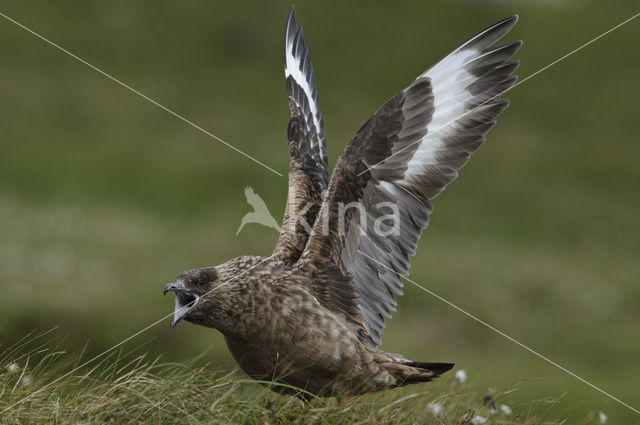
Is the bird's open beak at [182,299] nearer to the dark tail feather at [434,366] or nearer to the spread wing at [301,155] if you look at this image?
the spread wing at [301,155]

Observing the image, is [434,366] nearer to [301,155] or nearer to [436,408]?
[436,408]

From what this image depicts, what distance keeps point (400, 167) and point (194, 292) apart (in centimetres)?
132

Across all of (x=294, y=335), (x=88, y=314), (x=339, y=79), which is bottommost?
(x=88, y=314)

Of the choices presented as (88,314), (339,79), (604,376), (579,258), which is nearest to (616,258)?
(579,258)

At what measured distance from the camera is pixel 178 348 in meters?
8.65

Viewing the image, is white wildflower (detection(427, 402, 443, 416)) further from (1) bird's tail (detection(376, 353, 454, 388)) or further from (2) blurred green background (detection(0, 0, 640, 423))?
(2) blurred green background (detection(0, 0, 640, 423))

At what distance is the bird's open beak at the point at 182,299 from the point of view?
12.6 ft

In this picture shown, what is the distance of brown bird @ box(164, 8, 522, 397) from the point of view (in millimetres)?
3943

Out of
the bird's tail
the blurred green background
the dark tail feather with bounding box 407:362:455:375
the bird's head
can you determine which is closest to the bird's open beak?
the bird's head

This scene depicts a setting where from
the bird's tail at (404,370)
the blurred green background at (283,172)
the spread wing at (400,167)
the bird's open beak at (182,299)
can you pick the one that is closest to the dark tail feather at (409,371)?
the bird's tail at (404,370)

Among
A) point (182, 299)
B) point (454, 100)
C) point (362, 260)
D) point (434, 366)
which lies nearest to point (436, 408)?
point (434, 366)

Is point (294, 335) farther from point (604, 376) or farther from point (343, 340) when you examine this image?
point (604, 376)

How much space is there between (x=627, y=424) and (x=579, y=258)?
468cm

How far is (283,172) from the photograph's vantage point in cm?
1491
